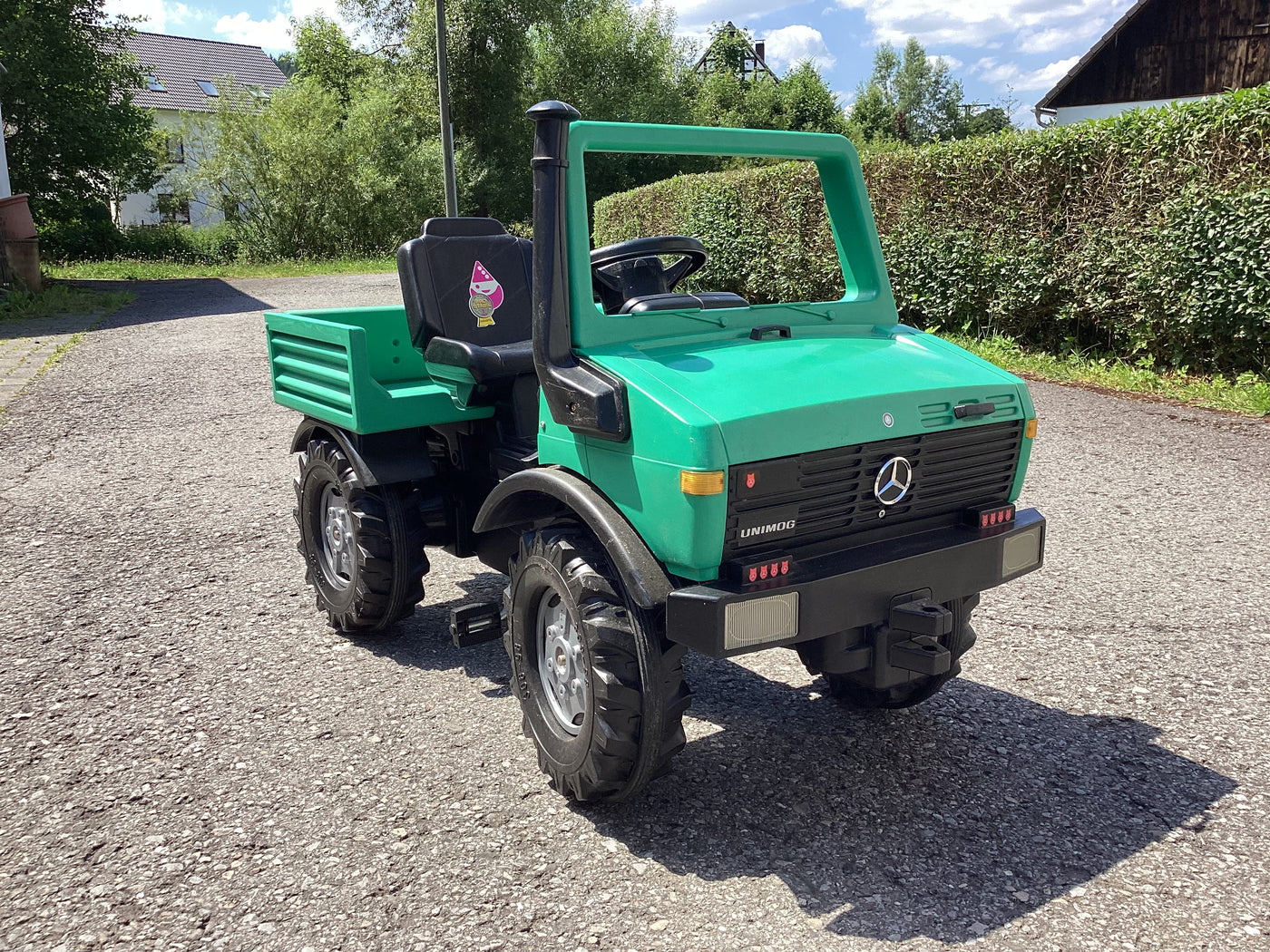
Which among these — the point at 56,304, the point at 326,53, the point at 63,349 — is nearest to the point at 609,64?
the point at 326,53

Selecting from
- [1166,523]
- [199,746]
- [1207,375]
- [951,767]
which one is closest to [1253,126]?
[1207,375]

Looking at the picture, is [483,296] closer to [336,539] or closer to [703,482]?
[336,539]

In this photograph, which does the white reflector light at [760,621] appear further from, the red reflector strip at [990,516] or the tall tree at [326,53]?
the tall tree at [326,53]

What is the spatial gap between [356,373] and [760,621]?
6.69 feet

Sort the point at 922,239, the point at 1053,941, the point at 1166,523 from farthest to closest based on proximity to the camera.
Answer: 1. the point at 922,239
2. the point at 1166,523
3. the point at 1053,941

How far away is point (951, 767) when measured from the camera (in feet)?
10.9

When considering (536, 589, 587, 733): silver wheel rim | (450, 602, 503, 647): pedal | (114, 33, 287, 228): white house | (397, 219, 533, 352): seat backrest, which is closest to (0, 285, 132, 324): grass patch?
(397, 219, 533, 352): seat backrest

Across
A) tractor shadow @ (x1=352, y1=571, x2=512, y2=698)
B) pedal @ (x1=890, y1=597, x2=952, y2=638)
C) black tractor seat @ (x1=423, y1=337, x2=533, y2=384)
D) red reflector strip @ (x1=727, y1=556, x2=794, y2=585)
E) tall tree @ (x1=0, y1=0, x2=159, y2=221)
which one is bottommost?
tractor shadow @ (x1=352, y1=571, x2=512, y2=698)

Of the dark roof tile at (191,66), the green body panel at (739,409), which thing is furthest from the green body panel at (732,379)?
the dark roof tile at (191,66)

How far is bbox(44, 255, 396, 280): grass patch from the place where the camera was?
1086 inches

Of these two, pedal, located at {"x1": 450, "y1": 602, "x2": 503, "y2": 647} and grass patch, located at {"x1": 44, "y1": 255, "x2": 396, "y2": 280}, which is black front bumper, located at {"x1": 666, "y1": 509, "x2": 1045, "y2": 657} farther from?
grass patch, located at {"x1": 44, "y1": 255, "x2": 396, "y2": 280}

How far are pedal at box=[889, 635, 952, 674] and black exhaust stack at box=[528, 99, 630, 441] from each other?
3.22 ft

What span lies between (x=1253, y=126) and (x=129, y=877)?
365 inches

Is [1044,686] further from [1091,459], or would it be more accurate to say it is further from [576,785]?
[1091,459]
